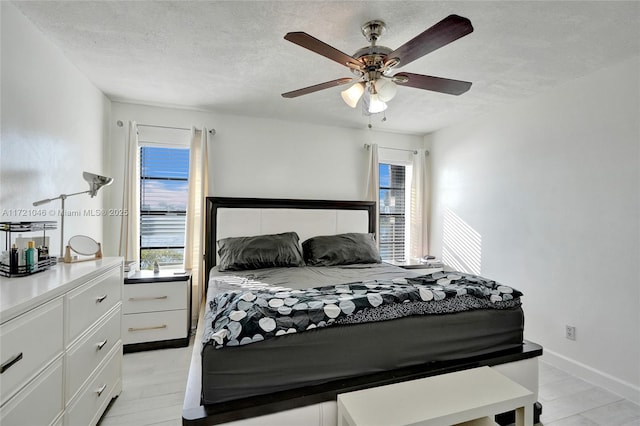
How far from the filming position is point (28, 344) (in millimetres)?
1130

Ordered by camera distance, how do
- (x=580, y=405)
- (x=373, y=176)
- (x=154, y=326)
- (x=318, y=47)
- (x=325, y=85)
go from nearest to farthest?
(x=318, y=47), (x=325, y=85), (x=580, y=405), (x=154, y=326), (x=373, y=176)

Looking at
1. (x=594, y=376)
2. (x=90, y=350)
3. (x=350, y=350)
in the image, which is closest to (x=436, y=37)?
(x=350, y=350)

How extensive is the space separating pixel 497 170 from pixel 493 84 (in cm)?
98

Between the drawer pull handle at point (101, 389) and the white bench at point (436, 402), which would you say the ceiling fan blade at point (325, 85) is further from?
the drawer pull handle at point (101, 389)

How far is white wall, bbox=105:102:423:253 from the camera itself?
3.37 meters

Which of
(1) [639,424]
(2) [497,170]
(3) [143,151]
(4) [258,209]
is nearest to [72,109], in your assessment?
(3) [143,151]

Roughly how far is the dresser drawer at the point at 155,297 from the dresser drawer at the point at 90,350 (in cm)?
80

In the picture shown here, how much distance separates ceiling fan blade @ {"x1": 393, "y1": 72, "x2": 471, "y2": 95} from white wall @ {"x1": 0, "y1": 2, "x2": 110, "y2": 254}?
7.36 ft

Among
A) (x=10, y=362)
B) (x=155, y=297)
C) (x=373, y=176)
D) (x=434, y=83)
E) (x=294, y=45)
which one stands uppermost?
(x=294, y=45)

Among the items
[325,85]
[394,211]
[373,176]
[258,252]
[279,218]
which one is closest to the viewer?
[325,85]

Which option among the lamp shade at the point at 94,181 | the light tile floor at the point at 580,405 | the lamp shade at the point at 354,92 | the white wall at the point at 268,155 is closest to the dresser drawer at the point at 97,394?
the lamp shade at the point at 94,181

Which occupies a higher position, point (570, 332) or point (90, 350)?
point (90, 350)

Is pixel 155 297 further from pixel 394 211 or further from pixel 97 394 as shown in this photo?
pixel 394 211

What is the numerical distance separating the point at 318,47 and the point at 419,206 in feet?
10.5
